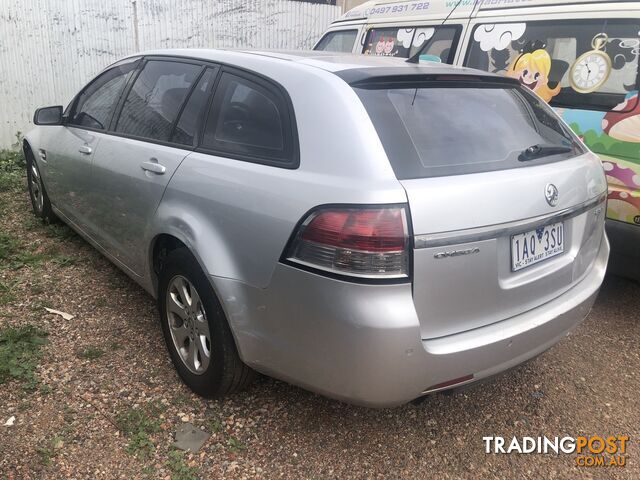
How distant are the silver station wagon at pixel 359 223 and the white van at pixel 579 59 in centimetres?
75

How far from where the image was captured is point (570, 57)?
3855mm

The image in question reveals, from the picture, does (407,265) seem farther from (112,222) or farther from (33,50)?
(33,50)

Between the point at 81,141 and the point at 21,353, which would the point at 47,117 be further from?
the point at 21,353

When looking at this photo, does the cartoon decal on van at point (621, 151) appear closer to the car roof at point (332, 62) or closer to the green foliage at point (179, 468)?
the car roof at point (332, 62)

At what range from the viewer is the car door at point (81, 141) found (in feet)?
11.7

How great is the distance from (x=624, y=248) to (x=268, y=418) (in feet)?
7.80

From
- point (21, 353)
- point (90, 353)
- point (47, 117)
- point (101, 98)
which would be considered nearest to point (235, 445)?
point (90, 353)

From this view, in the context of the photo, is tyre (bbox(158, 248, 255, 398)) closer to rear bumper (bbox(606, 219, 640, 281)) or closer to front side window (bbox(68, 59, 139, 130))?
front side window (bbox(68, 59, 139, 130))

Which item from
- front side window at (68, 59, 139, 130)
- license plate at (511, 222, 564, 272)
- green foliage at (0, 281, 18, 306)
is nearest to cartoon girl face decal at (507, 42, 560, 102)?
license plate at (511, 222, 564, 272)

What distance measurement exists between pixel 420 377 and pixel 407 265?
42 centimetres

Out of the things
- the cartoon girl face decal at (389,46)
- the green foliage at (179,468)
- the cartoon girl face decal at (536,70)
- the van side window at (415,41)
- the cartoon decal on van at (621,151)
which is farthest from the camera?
the cartoon girl face decal at (389,46)

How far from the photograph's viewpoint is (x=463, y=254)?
2.00 metres

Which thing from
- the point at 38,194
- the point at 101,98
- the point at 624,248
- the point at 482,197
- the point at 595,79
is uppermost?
the point at 595,79

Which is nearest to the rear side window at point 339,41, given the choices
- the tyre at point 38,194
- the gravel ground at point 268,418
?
the tyre at point 38,194
